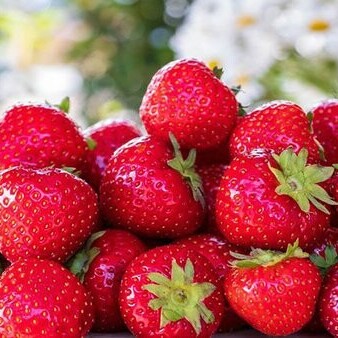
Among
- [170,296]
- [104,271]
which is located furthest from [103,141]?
[170,296]

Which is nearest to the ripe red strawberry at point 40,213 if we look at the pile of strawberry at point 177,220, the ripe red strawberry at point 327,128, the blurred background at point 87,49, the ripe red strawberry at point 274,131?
the pile of strawberry at point 177,220

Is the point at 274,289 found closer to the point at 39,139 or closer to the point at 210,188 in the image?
the point at 210,188

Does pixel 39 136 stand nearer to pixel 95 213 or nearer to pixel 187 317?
pixel 95 213

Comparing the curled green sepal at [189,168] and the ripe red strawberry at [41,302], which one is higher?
the curled green sepal at [189,168]

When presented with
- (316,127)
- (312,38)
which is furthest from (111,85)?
(316,127)

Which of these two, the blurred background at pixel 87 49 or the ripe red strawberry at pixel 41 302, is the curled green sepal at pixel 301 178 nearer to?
the ripe red strawberry at pixel 41 302

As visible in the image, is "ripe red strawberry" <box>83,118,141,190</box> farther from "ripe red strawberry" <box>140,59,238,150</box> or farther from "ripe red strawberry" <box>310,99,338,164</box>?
"ripe red strawberry" <box>310,99,338,164</box>
